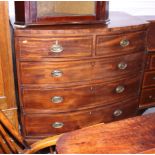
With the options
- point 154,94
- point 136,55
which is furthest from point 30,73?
point 154,94

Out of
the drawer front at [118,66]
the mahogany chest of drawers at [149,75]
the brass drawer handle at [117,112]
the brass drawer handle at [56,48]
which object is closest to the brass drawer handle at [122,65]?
the drawer front at [118,66]

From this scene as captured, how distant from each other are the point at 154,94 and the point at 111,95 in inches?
22.9

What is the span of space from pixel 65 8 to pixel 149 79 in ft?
3.44

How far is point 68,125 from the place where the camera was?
1932 mm

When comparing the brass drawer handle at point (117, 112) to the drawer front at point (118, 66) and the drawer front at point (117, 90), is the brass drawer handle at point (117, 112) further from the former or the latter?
the drawer front at point (118, 66)

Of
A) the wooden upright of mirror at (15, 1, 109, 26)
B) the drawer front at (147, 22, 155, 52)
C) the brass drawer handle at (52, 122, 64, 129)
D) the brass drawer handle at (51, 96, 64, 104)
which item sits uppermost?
the wooden upright of mirror at (15, 1, 109, 26)

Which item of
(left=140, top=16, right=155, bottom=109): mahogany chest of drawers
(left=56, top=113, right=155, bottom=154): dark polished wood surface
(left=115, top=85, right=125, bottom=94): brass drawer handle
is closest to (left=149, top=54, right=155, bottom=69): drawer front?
(left=140, top=16, right=155, bottom=109): mahogany chest of drawers

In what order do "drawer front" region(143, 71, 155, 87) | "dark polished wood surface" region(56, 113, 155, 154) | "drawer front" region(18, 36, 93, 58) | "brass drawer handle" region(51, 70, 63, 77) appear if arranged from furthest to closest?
"drawer front" region(143, 71, 155, 87)
"brass drawer handle" region(51, 70, 63, 77)
"drawer front" region(18, 36, 93, 58)
"dark polished wood surface" region(56, 113, 155, 154)

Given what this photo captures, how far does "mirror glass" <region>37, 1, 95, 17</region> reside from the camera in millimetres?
1639

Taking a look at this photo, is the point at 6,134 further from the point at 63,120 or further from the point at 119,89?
the point at 119,89

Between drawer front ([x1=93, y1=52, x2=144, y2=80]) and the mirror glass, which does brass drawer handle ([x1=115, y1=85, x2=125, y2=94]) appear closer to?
drawer front ([x1=93, y1=52, x2=144, y2=80])

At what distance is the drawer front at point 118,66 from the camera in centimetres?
181

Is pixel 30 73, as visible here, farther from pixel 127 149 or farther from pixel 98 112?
pixel 127 149

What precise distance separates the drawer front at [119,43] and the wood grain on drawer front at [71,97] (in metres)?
0.27
